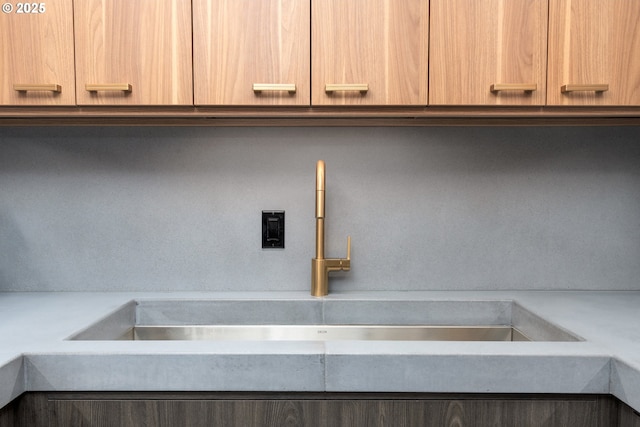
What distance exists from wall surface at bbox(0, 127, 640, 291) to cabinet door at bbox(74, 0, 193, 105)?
300 millimetres

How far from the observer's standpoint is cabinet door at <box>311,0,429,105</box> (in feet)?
3.93

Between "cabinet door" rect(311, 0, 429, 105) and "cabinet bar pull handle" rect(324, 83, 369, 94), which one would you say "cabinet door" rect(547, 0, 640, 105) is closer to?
"cabinet door" rect(311, 0, 429, 105)

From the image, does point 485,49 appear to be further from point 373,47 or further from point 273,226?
point 273,226

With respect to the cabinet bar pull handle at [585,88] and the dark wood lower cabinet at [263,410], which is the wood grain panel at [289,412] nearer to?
the dark wood lower cabinet at [263,410]

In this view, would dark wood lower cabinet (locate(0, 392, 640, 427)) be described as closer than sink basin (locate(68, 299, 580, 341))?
Yes

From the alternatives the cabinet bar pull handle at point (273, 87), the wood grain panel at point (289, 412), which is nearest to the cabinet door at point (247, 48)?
the cabinet bar pull handle at point (273, 87)

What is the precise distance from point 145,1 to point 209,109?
0.96 feet

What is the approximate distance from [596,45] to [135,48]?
3.66 feet

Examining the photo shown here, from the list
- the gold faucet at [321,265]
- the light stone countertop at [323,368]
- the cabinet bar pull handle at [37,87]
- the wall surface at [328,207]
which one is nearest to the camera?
the light stone countertop at [323,368]

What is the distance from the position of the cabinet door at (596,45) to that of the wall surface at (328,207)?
12.4 inches

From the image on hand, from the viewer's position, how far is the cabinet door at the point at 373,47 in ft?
3.93

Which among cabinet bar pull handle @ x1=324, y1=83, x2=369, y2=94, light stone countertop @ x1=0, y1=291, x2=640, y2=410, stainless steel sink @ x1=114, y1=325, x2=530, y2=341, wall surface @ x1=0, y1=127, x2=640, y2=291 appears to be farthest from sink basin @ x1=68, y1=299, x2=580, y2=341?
cabinet bar pull handle @ x1=324, y1=83, x2=369, y2=94

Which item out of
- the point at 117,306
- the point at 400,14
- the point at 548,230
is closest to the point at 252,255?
the point at 117,306

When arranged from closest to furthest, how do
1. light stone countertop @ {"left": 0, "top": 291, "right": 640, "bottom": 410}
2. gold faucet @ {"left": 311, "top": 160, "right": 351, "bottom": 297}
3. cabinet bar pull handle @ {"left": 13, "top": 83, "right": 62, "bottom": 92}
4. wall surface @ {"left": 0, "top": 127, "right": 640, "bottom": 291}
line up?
light stone countertop @ {"left": 0, "top": 291, "right": 640, "bottom": 410}
cabinet bar pull handle @ {"left": 13, "top": 83, "right": 62, "bottom": 92}
gold faucet @ {"left": 311, "top": 160, "right": 351, "bottom": 297}
wall surface @ {"left": 0, "top": 127, "right": 640, "bottom": 291}
